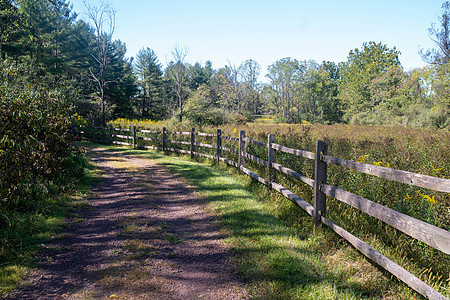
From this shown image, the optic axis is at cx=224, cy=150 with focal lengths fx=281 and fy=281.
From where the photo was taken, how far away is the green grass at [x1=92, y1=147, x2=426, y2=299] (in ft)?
9.96

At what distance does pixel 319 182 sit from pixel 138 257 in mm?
2880

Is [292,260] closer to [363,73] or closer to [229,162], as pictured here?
[229,162]

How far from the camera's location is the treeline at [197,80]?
25.5m

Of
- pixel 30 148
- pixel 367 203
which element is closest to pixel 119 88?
pixel 30 148

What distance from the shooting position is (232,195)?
6871mm

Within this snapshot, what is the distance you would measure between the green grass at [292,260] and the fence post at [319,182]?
270mm

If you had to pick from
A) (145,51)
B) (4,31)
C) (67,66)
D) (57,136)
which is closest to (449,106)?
(57,136)

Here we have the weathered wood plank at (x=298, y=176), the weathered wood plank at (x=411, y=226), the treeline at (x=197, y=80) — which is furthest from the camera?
the treeline at (x=197, y=80)

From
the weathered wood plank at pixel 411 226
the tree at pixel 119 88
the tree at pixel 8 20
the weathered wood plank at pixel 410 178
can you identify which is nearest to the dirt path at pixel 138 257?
the weathered wood plank at pixel 411 226

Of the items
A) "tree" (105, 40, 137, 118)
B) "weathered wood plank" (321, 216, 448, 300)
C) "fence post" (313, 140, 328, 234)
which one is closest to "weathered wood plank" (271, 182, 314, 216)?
"fence post" (313, 140, 328, 234)

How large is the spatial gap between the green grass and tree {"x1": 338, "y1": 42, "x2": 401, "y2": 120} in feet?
170

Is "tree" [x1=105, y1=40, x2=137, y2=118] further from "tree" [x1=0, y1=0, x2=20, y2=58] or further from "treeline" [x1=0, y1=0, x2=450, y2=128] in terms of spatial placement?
"tree" [x1=0, y1=0, x2=20, y2=58]

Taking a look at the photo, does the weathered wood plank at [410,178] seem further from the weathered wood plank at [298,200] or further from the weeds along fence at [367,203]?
the weathered wood plank at [298,200]

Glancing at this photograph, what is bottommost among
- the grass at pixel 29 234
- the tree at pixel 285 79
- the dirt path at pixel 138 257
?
the dirt path at pixel 138 257
